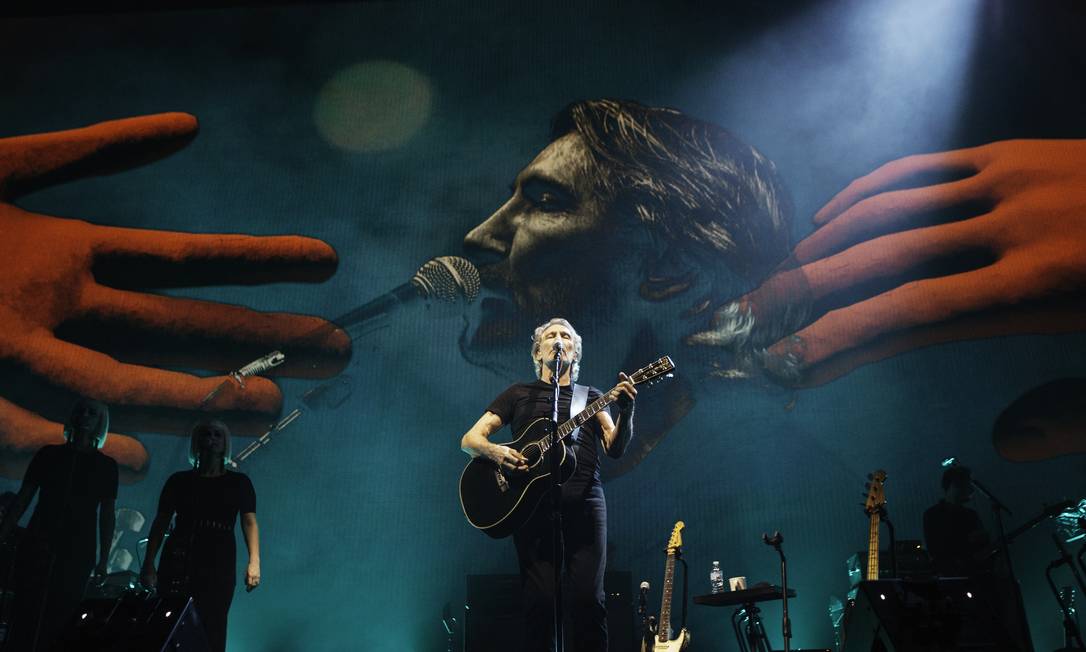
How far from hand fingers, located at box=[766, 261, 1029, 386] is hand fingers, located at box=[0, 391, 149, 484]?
440 centimetres

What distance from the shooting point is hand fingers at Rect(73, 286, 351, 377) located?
5.70 m

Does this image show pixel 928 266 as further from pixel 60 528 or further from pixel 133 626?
pixel 60 528

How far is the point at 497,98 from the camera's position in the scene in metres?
6.38

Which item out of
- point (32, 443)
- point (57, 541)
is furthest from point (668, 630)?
point (32, 443)

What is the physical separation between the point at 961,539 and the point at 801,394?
1300 mm

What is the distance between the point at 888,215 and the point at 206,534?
4935mm

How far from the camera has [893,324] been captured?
5566mm

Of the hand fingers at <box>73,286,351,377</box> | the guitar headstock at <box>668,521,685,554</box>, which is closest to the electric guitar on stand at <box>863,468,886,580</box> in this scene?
the guitar headstock at <box>668,521,685,554</box>

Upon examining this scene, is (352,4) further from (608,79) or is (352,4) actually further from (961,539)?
(961,539)

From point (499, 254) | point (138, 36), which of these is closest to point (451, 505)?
point (499, 254)

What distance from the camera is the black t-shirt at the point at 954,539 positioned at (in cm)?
461

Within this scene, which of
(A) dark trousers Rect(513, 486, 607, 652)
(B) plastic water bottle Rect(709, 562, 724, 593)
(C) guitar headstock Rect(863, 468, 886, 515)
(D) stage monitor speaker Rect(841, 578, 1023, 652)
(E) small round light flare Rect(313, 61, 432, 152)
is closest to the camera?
(D) stage monitor speaker Rect(841, 578, 1023, 652)

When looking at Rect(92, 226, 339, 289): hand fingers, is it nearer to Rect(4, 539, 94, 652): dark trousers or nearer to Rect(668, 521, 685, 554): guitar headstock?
Rect(4, 539, 94, 652): dark trousers

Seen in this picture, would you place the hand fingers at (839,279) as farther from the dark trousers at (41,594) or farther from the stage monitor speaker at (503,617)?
the dark trousers at (41,594)
